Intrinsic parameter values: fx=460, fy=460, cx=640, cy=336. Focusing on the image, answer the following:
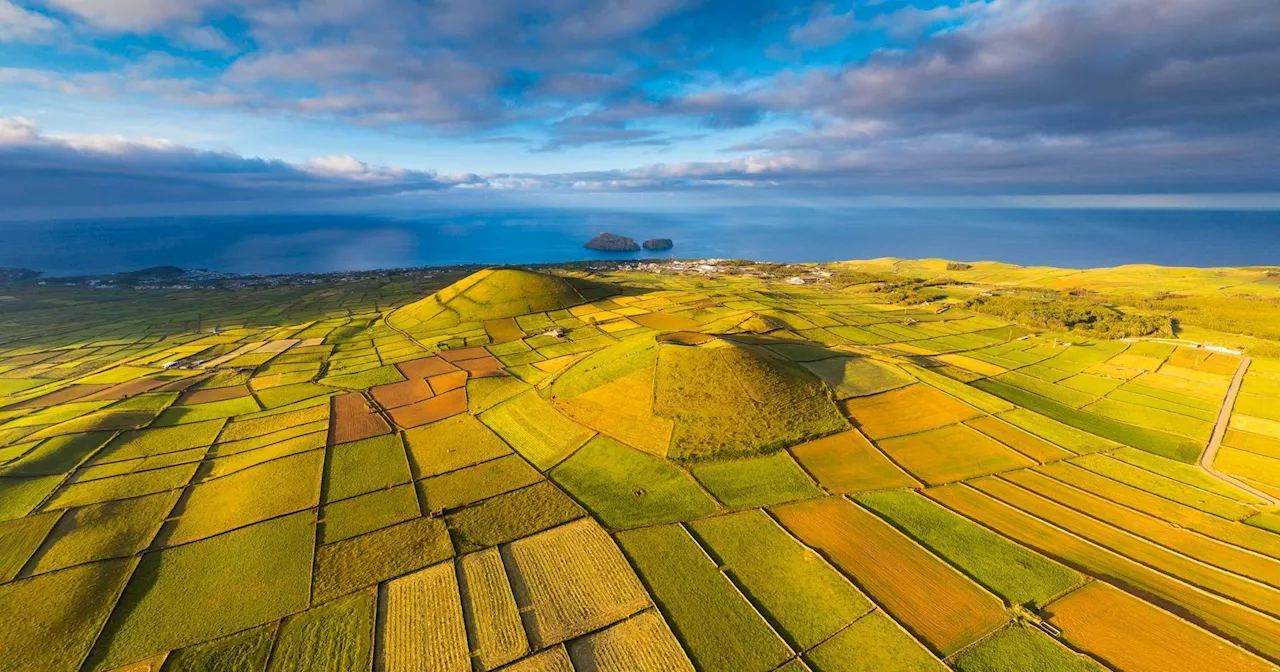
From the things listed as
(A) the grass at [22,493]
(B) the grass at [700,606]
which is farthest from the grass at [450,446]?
(A) the grass at [22,493]

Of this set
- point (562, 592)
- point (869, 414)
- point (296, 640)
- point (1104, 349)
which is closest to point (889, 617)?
point (562, 592)

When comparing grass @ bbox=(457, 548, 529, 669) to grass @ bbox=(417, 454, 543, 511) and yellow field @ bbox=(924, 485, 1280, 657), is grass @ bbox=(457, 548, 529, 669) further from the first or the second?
yellow field @ bbox=(924, 485, 1280, 657)

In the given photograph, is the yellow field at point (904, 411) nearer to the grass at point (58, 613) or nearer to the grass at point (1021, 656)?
the grass at point (1021, 656)

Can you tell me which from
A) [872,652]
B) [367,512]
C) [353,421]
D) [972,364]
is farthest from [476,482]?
[972,364]

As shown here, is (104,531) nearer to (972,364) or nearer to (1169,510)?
(1169,510)

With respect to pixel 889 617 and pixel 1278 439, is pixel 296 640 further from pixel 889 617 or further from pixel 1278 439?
pixel 1278 439
